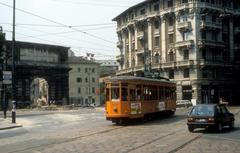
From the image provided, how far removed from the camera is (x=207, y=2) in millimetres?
81375

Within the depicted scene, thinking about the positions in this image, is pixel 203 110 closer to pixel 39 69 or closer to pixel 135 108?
pixel 135 108

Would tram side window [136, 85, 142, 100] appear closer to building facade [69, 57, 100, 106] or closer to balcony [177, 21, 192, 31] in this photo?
balcony [177, 21, 192, 31]

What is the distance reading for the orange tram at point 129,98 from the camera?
29672 mm

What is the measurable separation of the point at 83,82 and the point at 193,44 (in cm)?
5680

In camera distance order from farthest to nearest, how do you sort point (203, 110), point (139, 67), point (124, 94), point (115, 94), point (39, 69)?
point (39, 69)
point (139, 67)
point (115, 94)
point (124, 94)
point (203, 110)

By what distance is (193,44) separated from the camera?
264 ft

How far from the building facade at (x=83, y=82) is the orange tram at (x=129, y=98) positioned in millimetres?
97970

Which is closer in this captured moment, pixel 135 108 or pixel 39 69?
pixel 135 108

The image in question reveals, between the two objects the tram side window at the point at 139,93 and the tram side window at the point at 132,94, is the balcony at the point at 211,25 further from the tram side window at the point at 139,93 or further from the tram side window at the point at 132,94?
the tram side window at the point at 132,94

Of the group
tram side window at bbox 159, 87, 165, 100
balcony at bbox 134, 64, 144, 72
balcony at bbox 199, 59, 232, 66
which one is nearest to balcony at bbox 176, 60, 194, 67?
balcony at bbox 199, 59, 232, 66

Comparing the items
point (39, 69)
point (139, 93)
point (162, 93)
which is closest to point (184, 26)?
point (39, 69)

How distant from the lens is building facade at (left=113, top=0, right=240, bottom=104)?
8025cm

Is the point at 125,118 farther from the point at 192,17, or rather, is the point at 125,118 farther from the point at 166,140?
the point at 192,17

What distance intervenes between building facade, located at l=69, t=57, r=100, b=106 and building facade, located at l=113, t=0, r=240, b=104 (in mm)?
38923
